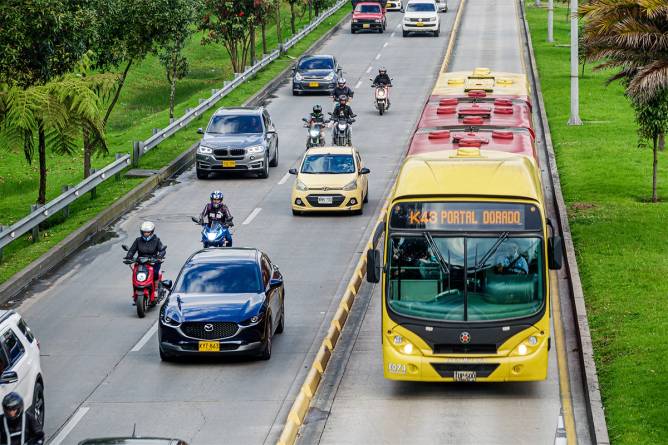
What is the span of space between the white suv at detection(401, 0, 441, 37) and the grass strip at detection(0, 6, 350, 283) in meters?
5.19

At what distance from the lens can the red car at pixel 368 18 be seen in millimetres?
75625

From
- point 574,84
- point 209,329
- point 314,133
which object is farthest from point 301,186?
point 574,84

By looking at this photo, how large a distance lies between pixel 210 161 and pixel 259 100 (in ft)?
52.4

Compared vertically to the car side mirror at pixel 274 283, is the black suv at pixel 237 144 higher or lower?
lower

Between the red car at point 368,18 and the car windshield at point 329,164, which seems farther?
the red car at point 368,18

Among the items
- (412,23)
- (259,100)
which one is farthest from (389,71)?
(412,23)

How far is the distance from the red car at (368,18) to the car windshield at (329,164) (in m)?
41.8

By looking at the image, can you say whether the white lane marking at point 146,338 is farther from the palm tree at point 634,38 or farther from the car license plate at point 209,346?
the palm tree at point 634,38

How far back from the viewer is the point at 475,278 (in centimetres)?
1861

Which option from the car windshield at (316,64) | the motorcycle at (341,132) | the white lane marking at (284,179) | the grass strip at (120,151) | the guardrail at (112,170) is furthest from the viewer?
the car windshield at (316,64)

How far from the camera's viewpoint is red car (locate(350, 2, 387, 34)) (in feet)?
248

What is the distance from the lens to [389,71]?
199 ft

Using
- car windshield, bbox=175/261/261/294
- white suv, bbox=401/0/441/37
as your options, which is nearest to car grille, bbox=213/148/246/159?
car windshield, bbox=175/261/261/294

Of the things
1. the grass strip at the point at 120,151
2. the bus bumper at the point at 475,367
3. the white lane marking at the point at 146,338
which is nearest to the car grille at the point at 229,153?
the grass strip at the point at 120,151
